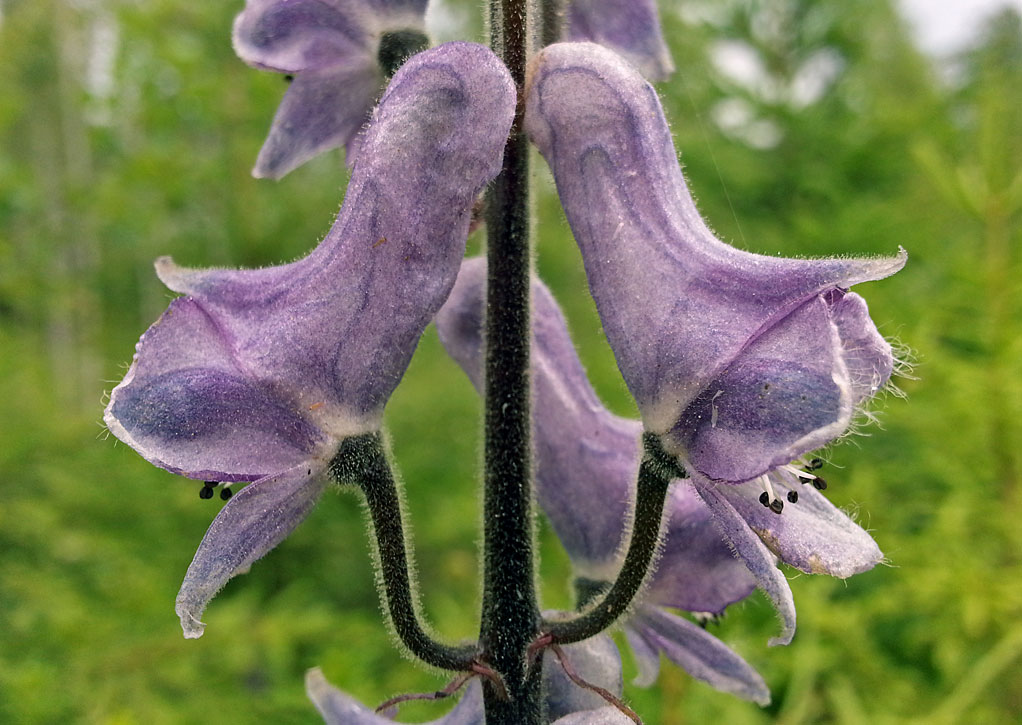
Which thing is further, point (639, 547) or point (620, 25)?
point (620, 25)

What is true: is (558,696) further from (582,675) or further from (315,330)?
(315,330)

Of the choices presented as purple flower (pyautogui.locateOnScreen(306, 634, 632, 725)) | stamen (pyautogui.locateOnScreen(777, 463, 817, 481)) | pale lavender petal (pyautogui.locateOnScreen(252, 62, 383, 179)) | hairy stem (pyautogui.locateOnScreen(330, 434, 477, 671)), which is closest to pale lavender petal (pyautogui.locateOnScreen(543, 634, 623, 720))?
purple flower (pyautogui.locateOnScreen(306, 634, 632, 725))

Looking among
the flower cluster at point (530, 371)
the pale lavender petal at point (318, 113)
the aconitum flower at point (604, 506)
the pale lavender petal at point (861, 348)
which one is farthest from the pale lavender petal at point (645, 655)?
the pale lavender petal at point (318, 113)

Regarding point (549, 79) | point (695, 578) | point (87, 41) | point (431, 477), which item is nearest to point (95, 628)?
point (431, 477)

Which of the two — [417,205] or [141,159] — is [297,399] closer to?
[417,205]

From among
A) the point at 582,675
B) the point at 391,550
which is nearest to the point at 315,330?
the point at 391,550
